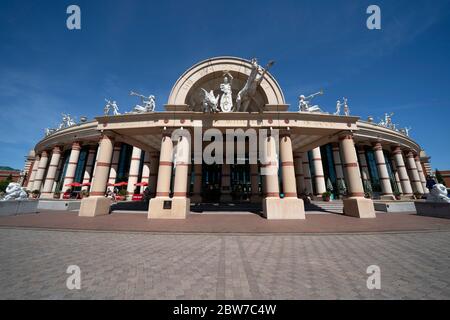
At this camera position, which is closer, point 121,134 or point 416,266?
point 416,266

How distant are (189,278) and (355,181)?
13.1m

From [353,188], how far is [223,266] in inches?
477

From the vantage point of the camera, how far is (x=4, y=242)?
559cm

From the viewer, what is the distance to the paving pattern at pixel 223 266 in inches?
115

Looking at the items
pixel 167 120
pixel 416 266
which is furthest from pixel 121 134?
pixel 416 266

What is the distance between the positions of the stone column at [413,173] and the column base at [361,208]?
90.5ft

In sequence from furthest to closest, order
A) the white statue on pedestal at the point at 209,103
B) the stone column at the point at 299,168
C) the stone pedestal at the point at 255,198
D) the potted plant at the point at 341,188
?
the potted plant at the point at 341,188
the stone pedestal at the point at 255,198
the stone column at the point at 299,168
the white statue on pedestal at the point at 209,103

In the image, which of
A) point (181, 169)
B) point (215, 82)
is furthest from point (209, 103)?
point (181, 169)

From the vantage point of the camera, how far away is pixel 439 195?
11.8 m

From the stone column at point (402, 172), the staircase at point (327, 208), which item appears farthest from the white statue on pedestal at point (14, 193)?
the stone column at point (402, 172)

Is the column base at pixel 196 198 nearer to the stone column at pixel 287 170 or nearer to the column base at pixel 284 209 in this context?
the column base at pixel 284 209

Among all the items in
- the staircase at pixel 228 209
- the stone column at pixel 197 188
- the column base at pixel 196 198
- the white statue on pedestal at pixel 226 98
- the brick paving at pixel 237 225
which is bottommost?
the brick paving at pixel 237 225
